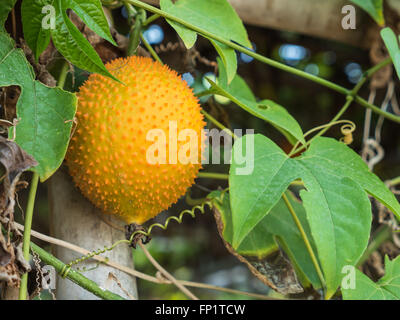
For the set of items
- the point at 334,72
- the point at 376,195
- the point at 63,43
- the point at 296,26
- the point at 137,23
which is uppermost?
the point at 334,72

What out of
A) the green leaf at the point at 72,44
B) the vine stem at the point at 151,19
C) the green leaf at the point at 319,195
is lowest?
the green leaf at the point at 319,195

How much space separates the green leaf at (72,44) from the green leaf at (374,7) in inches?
24.8

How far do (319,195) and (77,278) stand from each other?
320mm

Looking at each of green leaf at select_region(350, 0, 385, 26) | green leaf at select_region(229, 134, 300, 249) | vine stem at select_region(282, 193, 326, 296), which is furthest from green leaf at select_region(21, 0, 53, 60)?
green leaf at select_region(350, 0, 385, 26)

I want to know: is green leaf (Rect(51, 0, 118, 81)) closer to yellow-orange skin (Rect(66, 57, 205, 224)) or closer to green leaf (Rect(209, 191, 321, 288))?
yellow-orange skin (Rect(66, 57, 205, 224))

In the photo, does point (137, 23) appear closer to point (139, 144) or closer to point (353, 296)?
point (139, 144)

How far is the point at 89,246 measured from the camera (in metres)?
0.66

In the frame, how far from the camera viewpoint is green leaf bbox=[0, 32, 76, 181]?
52cm

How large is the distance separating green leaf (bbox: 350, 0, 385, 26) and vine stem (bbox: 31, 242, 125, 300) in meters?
0.75

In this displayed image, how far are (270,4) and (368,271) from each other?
0.61 m

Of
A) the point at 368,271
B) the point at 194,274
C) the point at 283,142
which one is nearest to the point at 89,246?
the point at 368,271

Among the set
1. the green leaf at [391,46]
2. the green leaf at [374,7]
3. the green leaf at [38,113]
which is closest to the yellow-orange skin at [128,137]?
the green leaf at [38,113]

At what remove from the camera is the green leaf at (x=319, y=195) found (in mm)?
513

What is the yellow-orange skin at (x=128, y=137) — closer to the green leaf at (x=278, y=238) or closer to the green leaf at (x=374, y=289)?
the green leaf at (x=278, y=238)
